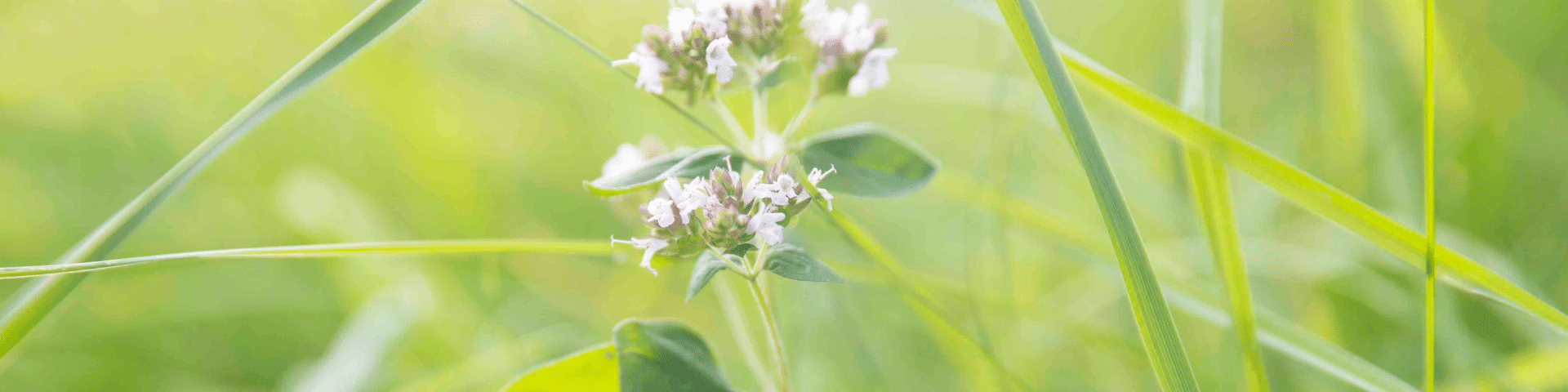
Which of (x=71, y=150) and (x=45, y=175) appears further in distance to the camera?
(x=71, y=150)

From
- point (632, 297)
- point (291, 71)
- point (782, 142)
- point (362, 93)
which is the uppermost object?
point (362, 93)

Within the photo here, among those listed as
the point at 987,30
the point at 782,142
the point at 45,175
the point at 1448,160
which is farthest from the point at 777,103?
the point at 45,175

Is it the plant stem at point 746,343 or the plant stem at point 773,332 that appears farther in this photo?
the plant stem at point 746,343

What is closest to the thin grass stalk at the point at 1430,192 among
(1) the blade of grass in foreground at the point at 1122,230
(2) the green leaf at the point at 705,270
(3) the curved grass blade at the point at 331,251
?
(1) the blade of grass in foreground at the point at 1122,230

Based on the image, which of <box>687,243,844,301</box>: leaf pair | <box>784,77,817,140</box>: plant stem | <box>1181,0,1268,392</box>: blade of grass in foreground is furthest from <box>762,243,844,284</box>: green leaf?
<box>1181,0,1268,392</box>: blade of grass in foreground

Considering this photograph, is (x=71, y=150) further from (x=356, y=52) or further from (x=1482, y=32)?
(x=1482, y=32)

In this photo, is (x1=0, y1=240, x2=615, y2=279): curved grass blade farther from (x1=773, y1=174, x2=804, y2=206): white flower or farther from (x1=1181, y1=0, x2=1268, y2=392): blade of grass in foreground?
(x1=1181, y1=0, x2=1268, y2=392): blade of grass in foreground

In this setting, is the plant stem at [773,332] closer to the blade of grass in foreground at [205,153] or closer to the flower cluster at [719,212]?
the flower cluster at [719,212]
